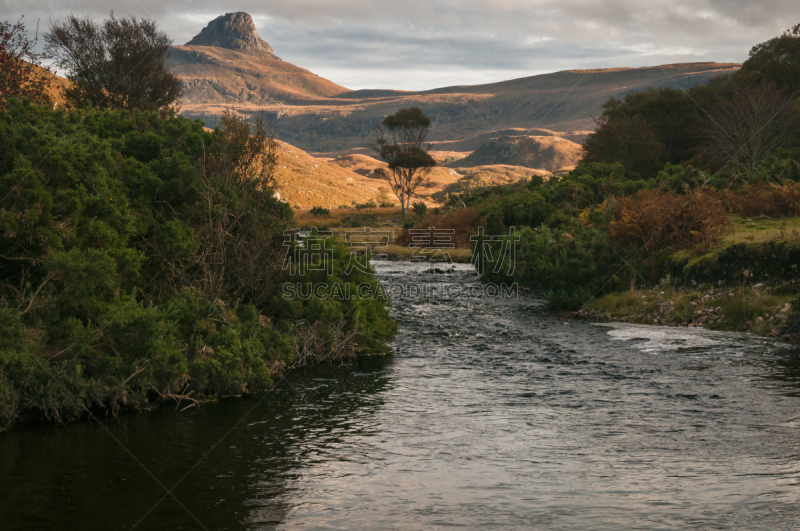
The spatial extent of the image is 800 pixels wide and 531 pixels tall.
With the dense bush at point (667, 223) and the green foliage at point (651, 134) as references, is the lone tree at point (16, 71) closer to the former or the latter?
the dense bush at point (667, 223)

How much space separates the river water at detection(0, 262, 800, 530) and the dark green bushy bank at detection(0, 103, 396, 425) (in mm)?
644

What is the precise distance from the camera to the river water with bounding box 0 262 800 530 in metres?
7.04

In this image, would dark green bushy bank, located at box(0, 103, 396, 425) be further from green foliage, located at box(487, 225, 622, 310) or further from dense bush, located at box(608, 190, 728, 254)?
dense bush, located at box(608, 190, 728, 254)

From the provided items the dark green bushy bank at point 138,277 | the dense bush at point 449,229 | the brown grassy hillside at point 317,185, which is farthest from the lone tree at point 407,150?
the dark green bushy bank at point 138,277

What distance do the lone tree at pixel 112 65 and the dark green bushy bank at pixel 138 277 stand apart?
2929 cm

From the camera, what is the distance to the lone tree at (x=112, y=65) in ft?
135

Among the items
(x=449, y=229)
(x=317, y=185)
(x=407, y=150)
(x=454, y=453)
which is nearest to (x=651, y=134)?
(x=449, y=229)

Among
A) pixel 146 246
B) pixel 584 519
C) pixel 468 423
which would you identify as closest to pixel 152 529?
pixel 584 519

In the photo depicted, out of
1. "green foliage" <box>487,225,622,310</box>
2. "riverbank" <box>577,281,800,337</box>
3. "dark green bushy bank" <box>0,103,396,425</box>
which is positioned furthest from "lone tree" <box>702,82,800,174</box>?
"dark green bushy bank" <box>0,103,396,425</box>

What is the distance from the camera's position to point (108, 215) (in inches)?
465

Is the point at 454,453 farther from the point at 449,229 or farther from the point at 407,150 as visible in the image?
the point at 407,150

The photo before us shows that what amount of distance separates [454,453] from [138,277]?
22.1 ft

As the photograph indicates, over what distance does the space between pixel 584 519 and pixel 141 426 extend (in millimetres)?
6692

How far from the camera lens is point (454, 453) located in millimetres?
9000
